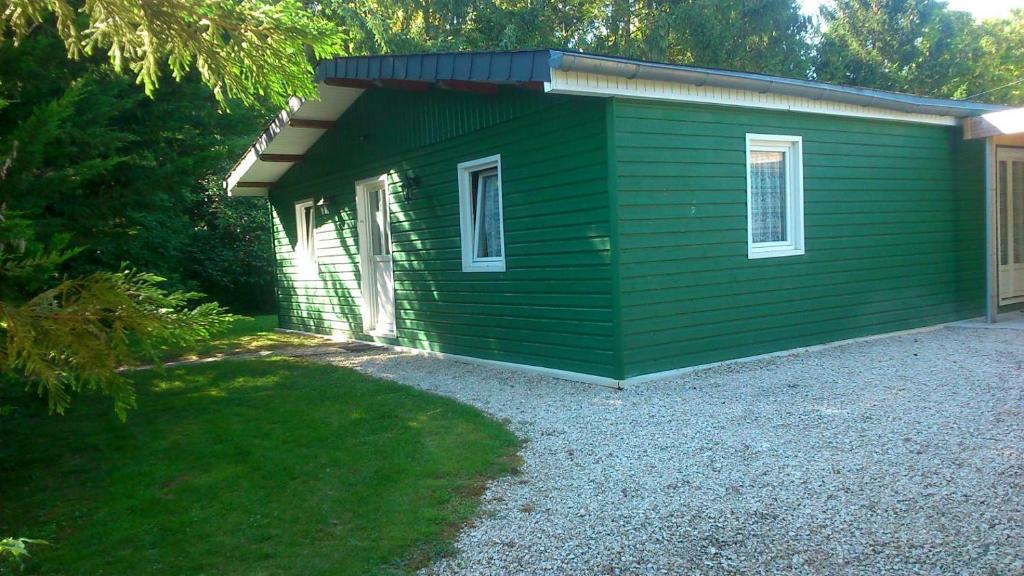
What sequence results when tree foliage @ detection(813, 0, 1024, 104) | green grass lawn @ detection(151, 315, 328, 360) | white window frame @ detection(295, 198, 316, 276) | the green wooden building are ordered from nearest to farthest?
the green wooden building
green grass lawn @ detection(151, 315, 328, 360)
white window frame @ detection(295, 198, 316, 276)
tree foliage @ detection(813, 0, 1024, 104)

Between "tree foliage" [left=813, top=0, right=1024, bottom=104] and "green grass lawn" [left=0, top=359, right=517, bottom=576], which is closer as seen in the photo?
"green grass lawn" [left=0, top=359, right=517, bottom=576]

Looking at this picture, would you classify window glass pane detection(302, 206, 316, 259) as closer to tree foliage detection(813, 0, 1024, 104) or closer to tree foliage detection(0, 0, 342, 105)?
tree foliage detection(0, 0, 342, 105)

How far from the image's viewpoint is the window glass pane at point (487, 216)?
8391mm

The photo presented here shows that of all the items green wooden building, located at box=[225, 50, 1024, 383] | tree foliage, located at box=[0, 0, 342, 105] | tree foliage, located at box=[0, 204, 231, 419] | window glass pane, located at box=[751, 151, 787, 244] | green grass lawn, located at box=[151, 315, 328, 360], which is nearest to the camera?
tree foliage, located at box=[0, 204, 231, 419]

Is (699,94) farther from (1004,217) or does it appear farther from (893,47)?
(893,47)

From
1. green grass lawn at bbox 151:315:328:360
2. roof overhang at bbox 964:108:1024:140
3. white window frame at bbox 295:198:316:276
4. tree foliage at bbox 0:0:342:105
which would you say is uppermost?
roof overhang at bbox 964:108:1024:140

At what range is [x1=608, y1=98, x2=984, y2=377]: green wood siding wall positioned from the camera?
22.7 ft

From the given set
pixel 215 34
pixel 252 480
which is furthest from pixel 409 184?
pixel 215 34

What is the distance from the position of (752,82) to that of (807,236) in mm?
1986

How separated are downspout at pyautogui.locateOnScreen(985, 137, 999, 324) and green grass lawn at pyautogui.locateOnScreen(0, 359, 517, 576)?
703 cm

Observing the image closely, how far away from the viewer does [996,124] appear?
9180 mm

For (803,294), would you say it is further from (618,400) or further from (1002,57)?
(1002,57)

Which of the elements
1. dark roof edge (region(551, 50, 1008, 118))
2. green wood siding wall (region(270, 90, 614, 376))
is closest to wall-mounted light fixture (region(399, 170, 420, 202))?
green wood siding wall (region(270, 90, 614, 376))

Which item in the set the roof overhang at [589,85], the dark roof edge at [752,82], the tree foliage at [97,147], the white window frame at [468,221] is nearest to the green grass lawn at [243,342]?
the tree foliage at [97,147]
